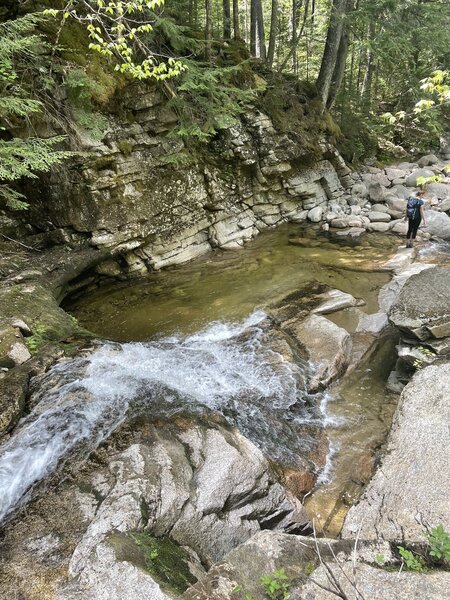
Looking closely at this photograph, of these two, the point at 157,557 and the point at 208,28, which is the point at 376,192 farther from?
the point at 157,557

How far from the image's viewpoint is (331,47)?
1527 centimetres

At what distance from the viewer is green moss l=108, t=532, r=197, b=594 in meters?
3.28

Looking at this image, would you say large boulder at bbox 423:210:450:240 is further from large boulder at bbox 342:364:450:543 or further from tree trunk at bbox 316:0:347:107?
large boulder at bbox 342:364:450:543

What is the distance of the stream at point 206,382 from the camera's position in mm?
5062

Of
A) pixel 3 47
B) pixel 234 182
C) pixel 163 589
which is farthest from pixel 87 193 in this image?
pixel 163 589

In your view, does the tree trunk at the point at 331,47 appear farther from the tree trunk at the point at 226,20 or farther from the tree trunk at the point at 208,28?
the tree trunk at the point at 208,28

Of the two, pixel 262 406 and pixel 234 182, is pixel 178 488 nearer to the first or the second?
pixel 262 406

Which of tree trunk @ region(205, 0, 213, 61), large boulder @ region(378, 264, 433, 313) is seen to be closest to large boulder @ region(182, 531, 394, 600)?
large boulder @ region(378, 264, 433, 313)

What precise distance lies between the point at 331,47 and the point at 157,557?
17832 millimetres

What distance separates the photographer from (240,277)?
11234 millimetres

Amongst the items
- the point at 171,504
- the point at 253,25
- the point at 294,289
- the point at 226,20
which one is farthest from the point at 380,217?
the point at 171,504

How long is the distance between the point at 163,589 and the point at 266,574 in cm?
86

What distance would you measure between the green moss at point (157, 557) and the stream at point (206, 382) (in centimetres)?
149

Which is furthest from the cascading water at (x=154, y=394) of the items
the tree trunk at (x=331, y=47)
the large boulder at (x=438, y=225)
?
the tree trunk at (x=331, y=47)
